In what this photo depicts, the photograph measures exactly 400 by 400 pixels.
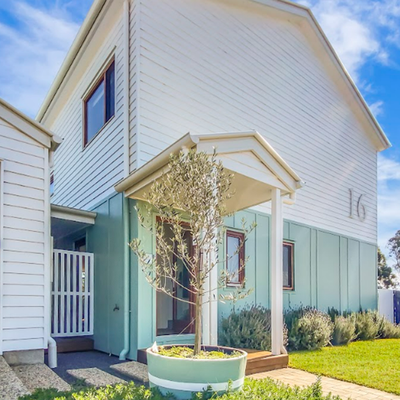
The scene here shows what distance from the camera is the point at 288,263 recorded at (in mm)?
10016

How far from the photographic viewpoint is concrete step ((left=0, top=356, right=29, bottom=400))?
12.5ft

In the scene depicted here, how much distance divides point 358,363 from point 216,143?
4441 mm

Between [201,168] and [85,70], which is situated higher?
[85,70]

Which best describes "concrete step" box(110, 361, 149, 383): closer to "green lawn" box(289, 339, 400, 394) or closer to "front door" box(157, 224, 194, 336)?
"front door" box(157, 224, 194, 336)

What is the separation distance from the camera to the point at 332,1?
1039cm

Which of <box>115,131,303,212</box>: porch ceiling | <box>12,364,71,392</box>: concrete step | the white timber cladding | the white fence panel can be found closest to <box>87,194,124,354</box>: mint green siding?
the white timber cladding

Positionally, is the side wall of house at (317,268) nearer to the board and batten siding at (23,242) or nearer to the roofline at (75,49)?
the board and batten siding at (23,242)

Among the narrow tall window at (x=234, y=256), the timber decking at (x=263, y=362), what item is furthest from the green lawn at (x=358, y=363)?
the narrow tall window at (x=234, y=256)

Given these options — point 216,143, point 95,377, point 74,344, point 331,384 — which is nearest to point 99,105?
point 216,143

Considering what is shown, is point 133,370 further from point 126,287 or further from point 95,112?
point 95,112

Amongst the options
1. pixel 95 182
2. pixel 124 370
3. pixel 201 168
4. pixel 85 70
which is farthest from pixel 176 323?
pixel 85 70

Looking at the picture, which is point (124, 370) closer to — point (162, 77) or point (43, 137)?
point (43, 137)

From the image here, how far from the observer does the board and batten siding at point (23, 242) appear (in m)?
5.44

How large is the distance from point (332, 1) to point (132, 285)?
8468 millimetres
